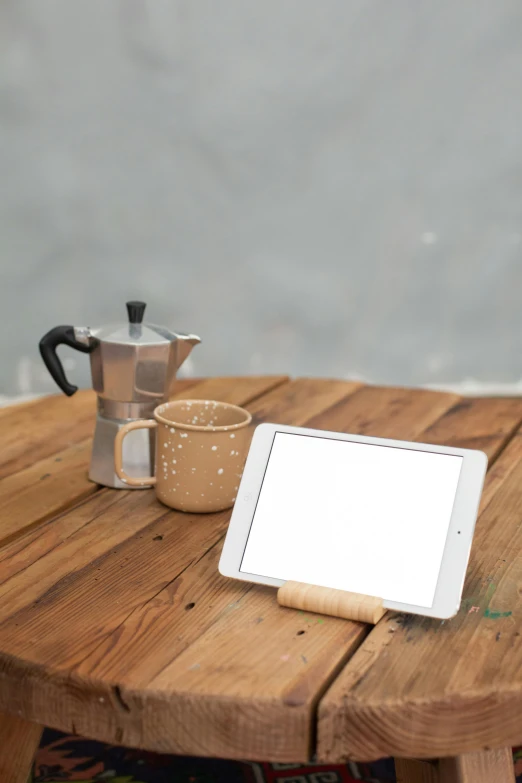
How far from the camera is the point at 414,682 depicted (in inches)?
26.0

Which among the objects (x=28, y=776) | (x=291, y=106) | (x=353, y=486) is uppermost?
(x=291, y=106)

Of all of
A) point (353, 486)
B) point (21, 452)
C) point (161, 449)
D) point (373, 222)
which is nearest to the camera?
point (353, 486)

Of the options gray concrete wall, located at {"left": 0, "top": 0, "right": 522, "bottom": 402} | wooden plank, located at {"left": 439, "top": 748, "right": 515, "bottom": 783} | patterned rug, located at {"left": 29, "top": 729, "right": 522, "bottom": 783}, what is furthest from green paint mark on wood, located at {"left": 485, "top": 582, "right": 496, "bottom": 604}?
gray concrete wall, located at {"left": 0, "top": 0, "right": 522, "bottom": 402}

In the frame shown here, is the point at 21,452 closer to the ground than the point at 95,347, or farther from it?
closer to the ground

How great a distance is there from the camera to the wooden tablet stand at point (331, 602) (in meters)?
0.75

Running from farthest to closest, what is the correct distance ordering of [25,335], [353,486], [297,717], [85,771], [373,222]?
[373,222]
[25,335]
[85,771]
[353,486]
[297,717]

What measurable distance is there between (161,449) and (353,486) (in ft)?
0.78

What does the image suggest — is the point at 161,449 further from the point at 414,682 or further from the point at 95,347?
the point at 414,682

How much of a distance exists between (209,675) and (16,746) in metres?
0.47

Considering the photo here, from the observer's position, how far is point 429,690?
0.65m

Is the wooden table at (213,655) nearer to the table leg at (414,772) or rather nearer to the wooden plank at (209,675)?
the wooden plank at (209,675)

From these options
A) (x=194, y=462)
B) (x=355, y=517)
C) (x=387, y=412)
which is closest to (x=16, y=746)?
(x=194, y=462)

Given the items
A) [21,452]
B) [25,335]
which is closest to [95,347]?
[21,452]

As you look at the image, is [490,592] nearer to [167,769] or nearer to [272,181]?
[167,769]
